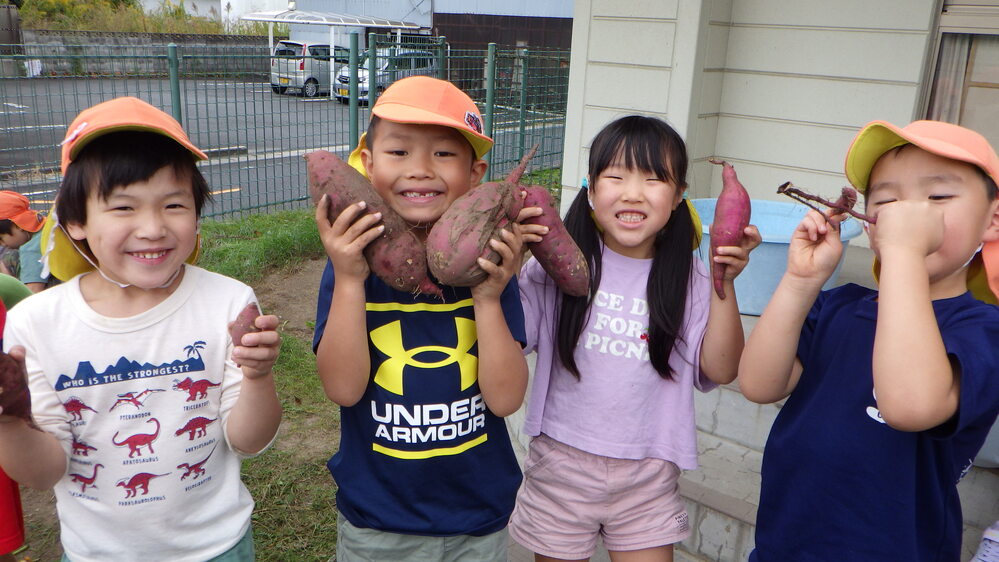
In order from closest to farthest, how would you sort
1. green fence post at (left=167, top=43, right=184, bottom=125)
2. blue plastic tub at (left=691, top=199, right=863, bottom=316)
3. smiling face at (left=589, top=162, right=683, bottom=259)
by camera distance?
smiling face at (left=589, top=162, right=683, bottom=259), blue plastic tub at (left=691, top=199, right=863, bottom=316), green fence post at (left=167, top=43, right=184, bottom=125)

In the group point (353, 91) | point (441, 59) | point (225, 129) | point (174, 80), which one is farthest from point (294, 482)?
point (441, 59)

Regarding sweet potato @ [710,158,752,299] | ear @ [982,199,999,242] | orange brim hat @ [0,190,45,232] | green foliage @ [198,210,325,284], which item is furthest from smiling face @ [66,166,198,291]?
green foliage @ [198,210,325,284]

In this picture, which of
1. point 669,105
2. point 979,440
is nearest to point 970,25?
point 669,105

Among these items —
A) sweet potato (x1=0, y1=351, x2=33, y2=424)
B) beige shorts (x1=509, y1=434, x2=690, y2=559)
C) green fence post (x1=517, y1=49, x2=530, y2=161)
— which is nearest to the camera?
sweet potato (x1=0, y1=351, x2=33, y2=424)

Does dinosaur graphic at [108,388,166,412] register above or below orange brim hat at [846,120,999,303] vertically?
below

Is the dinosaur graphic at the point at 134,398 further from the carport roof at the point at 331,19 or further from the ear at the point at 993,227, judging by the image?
the carport roof at the point at 331,19

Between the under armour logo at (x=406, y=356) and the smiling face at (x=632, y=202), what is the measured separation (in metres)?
0.50

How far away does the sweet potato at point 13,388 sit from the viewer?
1443mm

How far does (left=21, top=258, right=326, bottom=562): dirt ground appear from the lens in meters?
3.00

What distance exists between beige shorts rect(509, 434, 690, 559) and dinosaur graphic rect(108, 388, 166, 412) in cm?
110

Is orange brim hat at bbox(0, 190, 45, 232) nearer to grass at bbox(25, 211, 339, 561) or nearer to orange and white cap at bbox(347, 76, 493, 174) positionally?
grass at bbox(25, 211, 339, 561)

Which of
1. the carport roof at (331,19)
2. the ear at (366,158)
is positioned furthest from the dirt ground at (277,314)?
the carport roof at (331,19)

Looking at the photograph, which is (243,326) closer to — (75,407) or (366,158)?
(75,407)

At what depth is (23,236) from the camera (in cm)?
405
